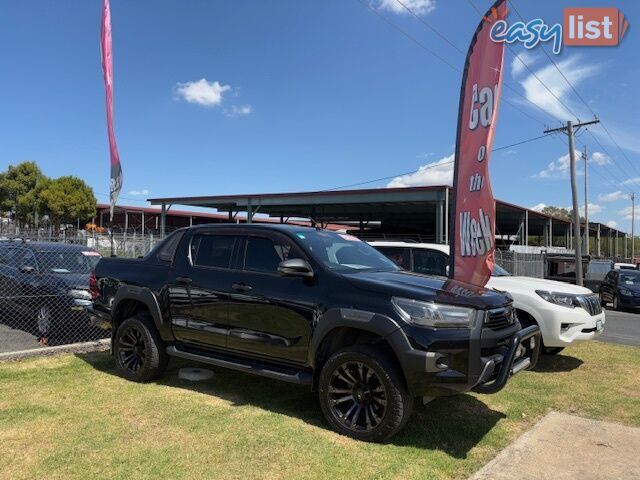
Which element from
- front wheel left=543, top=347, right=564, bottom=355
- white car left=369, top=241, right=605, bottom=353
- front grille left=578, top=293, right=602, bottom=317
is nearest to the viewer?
white car left=369, top=241, right=605, bottom=353

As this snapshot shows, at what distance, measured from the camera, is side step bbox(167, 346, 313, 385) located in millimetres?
4984

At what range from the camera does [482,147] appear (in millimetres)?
7004

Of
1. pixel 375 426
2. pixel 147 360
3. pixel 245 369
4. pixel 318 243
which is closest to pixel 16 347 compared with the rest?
pixel 147 360

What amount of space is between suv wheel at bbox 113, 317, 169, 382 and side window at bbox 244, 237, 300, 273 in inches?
60.4

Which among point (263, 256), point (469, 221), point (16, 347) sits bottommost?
point (16, 347)

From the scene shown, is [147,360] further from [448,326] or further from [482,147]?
[482,147]

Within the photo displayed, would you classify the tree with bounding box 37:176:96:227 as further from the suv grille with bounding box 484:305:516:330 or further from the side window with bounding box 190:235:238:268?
the suv grille with bounding box 484:305:516:330

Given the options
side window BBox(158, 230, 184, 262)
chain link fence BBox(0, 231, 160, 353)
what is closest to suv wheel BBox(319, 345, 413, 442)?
side window BBox(158, 230, 184, 262)

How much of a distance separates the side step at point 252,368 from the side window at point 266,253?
0.94 m

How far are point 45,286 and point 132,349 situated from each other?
10.2 feet

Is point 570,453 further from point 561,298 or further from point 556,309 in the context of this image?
point 561,298

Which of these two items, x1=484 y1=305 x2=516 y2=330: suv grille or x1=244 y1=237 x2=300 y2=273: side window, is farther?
x1=244 y1=237 x2=300 y2=273: side window

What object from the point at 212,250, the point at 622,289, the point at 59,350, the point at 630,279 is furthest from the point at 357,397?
the point at 630,279

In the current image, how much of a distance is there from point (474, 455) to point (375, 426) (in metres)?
0.81
